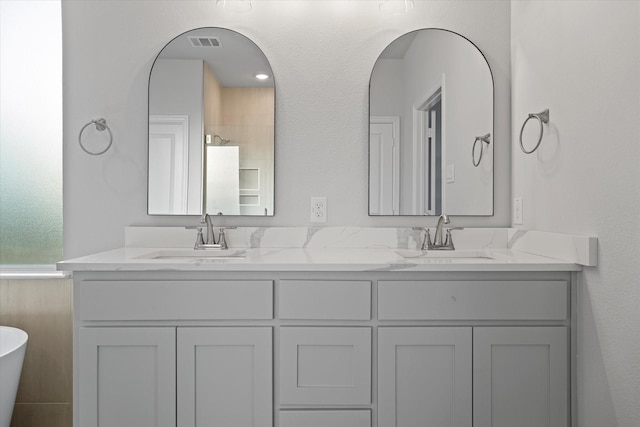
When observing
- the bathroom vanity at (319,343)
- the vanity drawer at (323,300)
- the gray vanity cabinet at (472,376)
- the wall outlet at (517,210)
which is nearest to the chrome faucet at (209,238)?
the bathroom vanity at (319,343)

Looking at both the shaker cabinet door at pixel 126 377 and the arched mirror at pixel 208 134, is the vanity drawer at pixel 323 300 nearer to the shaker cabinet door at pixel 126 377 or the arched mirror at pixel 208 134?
the shaker cabinet door at pixel 126 377

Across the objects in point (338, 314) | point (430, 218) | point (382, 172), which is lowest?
point (338, 314)

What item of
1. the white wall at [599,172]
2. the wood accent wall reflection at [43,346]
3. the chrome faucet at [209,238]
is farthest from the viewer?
the wood accent wall reflection at [43,346]

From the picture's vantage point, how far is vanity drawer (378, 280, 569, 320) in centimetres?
150

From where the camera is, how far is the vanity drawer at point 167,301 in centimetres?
148

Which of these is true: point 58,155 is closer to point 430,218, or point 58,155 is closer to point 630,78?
point 430,218

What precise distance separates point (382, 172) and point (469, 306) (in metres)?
0.75

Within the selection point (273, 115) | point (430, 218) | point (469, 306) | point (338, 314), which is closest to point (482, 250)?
point (430, 218)

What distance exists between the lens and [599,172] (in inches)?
55.6

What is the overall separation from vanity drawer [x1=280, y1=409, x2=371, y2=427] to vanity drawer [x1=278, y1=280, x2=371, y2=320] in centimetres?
31

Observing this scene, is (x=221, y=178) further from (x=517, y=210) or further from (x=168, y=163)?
(x=517, y=210)

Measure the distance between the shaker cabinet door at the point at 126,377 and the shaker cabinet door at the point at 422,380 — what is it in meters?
0.68

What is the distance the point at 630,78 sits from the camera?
1273mm

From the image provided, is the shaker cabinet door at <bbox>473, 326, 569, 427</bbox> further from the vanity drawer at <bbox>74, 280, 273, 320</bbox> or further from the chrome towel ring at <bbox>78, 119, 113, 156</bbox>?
the chrome towel ring at <bbox>78, 119, 113, 156</bbox>
